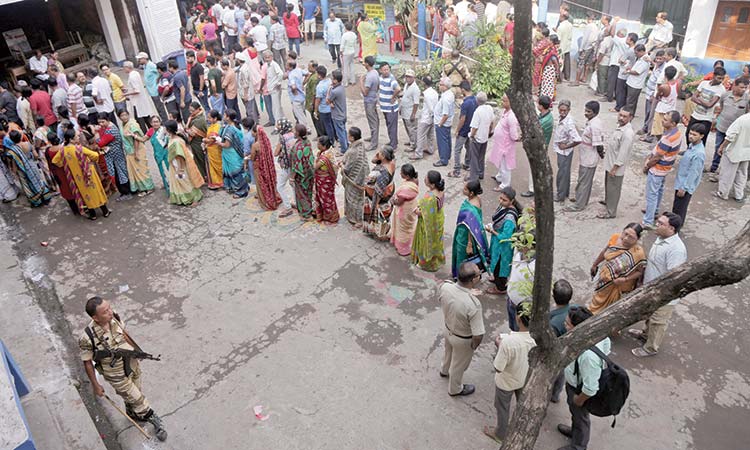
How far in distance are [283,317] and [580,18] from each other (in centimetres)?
1229

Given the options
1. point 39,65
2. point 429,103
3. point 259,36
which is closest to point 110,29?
point 39,65

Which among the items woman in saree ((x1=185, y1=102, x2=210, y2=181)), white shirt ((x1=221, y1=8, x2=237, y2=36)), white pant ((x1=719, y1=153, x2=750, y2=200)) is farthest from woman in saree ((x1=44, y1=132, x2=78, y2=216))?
white pant ((x1=719, y1=153, x2=750, y2=200))

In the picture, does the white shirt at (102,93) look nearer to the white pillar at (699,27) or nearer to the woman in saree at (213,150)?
the woman in saree at (213,150)

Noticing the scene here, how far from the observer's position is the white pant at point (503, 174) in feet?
28.2

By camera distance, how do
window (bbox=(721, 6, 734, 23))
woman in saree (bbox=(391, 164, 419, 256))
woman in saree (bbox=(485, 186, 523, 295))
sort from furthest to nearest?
window (bbox=(721, 6, 734, 23)) < woman in saree (bbox=(391, 164, 419, 256)) < woman in saree (bbox=(485, 186, 523, 295))

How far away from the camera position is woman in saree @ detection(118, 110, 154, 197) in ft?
28.0

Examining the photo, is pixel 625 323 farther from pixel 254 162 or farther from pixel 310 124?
pixel 310 124

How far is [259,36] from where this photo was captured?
13.7m

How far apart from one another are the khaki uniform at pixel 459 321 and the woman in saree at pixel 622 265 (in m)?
1.63

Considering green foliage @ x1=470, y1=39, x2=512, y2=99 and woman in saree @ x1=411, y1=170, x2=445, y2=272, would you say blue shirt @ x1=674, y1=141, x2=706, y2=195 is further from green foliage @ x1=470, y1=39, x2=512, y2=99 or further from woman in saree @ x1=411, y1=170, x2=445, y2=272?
green foliage @ x1=470, y1=39, x2=512, y2=99

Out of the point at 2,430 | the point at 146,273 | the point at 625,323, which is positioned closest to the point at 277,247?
the point at 146,273

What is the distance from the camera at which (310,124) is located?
463 inches

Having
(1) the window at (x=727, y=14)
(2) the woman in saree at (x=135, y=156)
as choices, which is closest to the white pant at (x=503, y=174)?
(2) the woman in saree at (x=135, y=156)

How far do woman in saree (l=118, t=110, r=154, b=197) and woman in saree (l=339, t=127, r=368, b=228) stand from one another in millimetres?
3339
